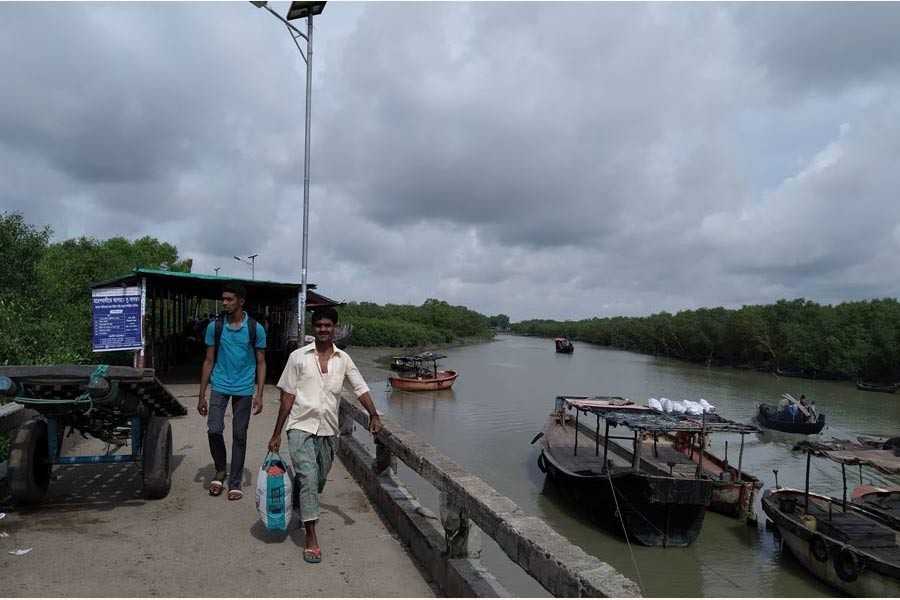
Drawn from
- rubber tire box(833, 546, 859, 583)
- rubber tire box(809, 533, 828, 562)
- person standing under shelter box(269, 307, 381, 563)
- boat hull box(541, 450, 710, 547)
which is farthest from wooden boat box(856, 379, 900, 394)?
person standing under shelter box(269, 307, 381, 563)

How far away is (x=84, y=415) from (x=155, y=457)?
25.0 inches

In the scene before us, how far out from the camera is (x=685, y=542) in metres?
11.6

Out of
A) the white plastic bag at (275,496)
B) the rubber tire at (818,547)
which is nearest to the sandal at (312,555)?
the white plastic bag at (275,496)

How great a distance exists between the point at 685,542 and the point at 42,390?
1173 cm

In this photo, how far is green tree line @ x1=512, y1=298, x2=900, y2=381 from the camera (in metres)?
45.4

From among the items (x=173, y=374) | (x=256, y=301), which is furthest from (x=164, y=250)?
(x=173, y=374)

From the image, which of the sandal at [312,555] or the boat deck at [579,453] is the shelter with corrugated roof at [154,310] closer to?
the sandal at [312,555]

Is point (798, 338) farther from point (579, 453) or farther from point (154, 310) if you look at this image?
point (154, 310)

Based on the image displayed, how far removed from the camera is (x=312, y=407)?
3754 mm

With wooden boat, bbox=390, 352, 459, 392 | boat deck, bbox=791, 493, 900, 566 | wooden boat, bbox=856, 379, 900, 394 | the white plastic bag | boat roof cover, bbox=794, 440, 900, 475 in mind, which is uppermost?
the white plastic bag

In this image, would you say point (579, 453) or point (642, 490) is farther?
point (579, 453)

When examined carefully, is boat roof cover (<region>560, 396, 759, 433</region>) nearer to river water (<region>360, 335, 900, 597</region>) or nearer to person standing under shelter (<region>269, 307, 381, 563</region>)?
river water (<region>360, 335, 900, 597</region>)

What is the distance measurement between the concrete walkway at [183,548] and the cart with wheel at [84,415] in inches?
10.2

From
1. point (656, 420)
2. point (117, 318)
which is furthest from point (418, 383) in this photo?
point (117, 318)
